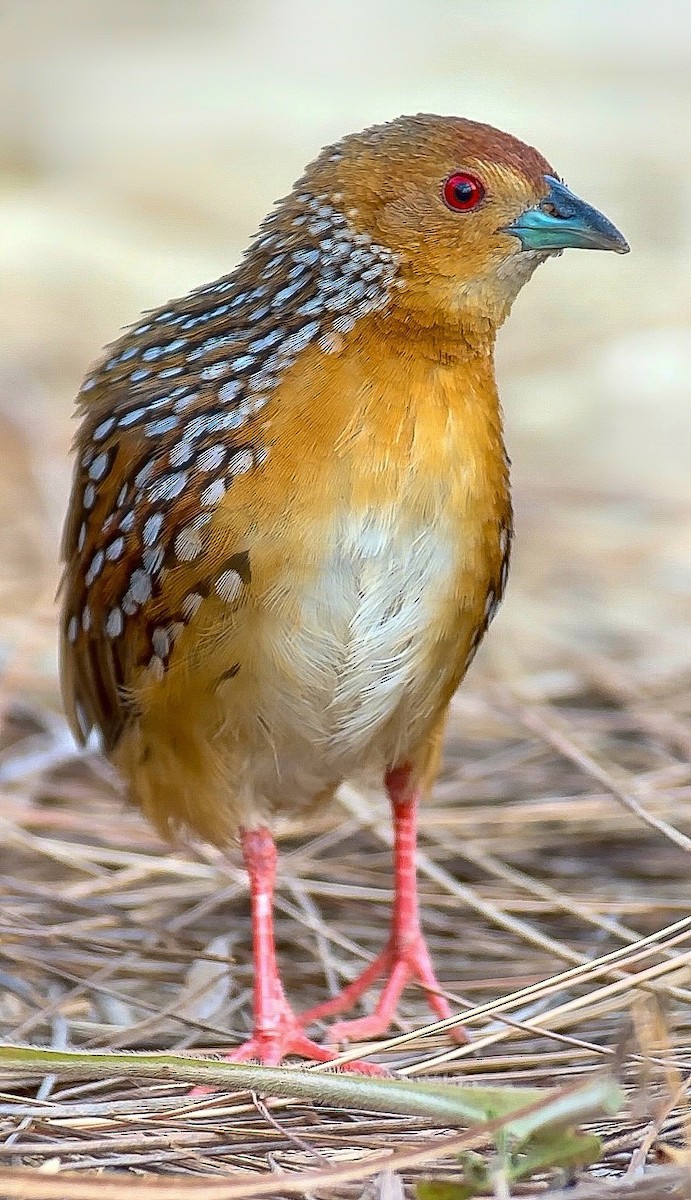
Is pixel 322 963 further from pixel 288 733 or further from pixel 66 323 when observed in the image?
pixel 66 323

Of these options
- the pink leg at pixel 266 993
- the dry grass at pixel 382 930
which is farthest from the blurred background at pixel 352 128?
the pink leg at pixel 266 993

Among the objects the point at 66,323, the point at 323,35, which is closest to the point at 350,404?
the point at 66,323

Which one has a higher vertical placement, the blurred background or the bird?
the blurred background

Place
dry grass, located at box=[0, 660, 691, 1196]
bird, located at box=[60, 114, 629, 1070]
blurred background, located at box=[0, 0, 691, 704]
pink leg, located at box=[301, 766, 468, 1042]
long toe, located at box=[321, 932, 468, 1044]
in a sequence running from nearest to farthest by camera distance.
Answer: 1. dry grass, located at box=[0, 660, 691, 1196]
2. bird, located at box=[60, 114, 629, 1070]
3. long toe, located at box=[321, 932, 468, 1044]
4. pink leg, located at box=[301, 766, 468, 1042]
5. blurred background, located at box=[0, 0, 691, 704]

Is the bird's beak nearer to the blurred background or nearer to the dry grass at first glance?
the dry grass

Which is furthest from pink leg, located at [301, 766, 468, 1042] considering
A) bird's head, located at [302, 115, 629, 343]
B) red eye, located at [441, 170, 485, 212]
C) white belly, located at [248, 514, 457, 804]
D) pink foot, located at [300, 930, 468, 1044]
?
red eye, located at [441, 170, 485, 212]

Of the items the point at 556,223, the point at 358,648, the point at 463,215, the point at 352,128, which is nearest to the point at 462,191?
the point at 463,215

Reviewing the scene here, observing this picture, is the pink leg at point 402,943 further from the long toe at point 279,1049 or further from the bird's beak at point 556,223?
the bird's beak at point 556,223
